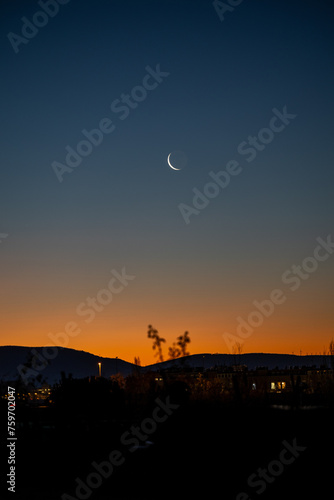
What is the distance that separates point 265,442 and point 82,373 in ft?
551

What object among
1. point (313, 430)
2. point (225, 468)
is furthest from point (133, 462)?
point (313, 430)

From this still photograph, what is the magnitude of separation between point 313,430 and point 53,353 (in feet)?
37.4

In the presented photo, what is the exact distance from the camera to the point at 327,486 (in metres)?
11.3

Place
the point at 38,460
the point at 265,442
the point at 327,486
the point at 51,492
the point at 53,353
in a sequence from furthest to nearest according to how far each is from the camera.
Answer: the point at 53,353, the point at 38,460, the point at 51,492, the point at 265,442, the point at 327,486

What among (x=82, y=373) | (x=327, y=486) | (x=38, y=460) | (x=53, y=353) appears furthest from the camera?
(x=82, y=373)

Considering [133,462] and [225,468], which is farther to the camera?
[133,462]

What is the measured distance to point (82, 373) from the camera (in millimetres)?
174625

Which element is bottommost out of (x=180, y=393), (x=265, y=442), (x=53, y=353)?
(x=265, y=442)

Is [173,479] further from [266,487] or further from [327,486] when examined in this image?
[327,486]

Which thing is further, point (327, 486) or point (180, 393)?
point (180, 393)

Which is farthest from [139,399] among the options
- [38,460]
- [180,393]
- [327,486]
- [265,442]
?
[327,486]

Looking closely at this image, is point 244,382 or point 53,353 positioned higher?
point 53,353

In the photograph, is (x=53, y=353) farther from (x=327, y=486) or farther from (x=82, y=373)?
(x=82, y=373)

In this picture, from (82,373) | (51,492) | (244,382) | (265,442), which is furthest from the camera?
(82,373)
